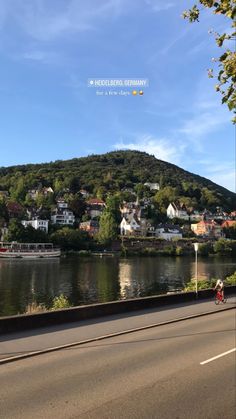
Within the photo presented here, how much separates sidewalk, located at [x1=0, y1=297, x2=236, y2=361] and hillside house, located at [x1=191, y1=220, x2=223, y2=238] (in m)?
170

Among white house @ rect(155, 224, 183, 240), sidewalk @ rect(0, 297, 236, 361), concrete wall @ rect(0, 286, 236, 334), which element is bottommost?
sidewalk @ rect(0, 297, 236, 361)

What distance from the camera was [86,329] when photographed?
1566cm

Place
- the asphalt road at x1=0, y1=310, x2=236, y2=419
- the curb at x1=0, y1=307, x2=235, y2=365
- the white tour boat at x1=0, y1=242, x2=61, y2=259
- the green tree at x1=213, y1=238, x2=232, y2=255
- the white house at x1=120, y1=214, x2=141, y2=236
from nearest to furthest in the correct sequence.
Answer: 1. the asphalt road at x1=0, y1=310, x2=236, y2=419
2. the curb at x1=0, y1=307, x2=235, y2=365
3. the white tour boat at x1=0, y1=242, x2=61, y2=259
4. the green tree at x1=213, y1=238, x2=232, y2=255
5. the white house at x1=120, y1=214, x2=141, y2=236

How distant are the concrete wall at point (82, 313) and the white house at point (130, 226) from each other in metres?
153

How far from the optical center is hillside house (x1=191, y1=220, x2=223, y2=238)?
190 m

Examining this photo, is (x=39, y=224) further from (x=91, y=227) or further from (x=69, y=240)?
(x=69, y=240)

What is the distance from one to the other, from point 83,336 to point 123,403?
20.9ft

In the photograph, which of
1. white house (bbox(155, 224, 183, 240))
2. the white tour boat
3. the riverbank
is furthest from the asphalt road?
white house (bbox(155, 224, 183, 240))

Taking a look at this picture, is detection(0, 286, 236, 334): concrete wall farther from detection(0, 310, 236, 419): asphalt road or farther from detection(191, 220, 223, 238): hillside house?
detection(191, 220, 223, 238): hillside house

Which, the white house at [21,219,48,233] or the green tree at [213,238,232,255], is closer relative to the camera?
the green tree at [213,238,232,255]

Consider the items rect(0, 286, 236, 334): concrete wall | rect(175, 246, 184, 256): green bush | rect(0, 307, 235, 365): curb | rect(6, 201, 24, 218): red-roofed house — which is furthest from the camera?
rect(6, 201, 24, 218): red-roofed house

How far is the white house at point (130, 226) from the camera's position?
178 meters

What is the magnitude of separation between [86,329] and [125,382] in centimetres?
627

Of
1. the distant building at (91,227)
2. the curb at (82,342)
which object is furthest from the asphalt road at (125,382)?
the distant building at (91,227)
